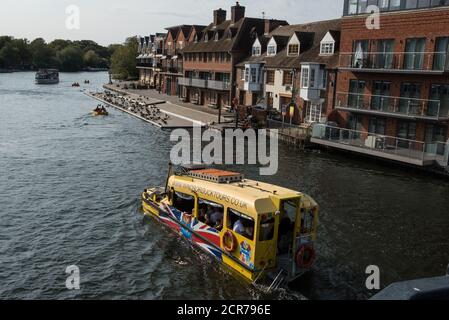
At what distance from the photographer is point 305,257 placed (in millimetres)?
14867

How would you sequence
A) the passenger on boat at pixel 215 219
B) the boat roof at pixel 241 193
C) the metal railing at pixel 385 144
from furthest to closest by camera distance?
the metal railing at pixel 385 144 < the passenger on boat at pixel 215 219 < the boat roof at pixel 241 193

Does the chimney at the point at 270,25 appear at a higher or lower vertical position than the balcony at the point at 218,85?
higher

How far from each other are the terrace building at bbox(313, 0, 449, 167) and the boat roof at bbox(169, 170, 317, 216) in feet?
54.9

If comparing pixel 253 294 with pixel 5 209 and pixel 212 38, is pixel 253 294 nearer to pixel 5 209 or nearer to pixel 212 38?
pixel 5 209

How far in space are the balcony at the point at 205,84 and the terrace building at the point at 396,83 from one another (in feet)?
74.6

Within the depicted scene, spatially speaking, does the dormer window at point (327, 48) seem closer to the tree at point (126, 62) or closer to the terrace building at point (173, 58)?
the terrace building at point (173, 58)

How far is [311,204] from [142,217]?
9.60m

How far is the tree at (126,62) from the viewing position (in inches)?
4705

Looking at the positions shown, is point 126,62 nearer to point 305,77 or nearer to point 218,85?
point 218,85

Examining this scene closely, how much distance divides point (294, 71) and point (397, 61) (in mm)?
14439

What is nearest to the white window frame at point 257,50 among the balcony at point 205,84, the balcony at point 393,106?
the balcony at point 205,84

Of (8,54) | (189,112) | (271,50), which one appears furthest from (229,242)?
(8,54)

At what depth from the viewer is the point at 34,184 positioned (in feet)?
88.2
